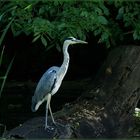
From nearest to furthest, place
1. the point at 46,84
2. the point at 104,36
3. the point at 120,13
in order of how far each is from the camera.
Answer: the point at 46,84, the point at 104,36, the point at 120,13

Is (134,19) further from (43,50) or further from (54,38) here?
(43,50)

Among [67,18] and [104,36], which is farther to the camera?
[104,36]

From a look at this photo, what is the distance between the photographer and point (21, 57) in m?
10.8

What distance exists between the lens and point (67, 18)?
7.30 meters

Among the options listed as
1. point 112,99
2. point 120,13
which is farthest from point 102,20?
point 112,99

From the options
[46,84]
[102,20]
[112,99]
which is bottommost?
[112,99]

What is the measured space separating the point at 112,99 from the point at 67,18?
4.29 feet

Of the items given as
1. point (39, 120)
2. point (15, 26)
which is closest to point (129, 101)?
point (39, 120)

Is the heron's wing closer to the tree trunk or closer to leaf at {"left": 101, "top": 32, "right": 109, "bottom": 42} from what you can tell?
the tree trunk

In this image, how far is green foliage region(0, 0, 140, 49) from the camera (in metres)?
7.19

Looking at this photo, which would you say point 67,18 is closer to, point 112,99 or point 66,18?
point 66,18

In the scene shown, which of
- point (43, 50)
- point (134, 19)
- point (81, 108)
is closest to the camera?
point (81, 108)

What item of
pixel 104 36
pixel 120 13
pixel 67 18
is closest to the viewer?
pixel 67 18

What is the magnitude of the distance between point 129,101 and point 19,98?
10.2 feet
